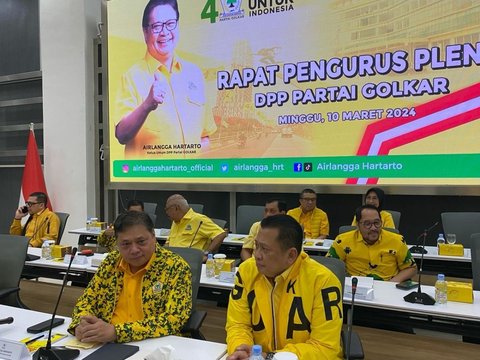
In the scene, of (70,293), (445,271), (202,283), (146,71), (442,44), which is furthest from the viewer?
(146,71)

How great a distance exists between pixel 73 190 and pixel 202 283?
4545 mm

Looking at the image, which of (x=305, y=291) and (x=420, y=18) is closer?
(x=305, y=291)

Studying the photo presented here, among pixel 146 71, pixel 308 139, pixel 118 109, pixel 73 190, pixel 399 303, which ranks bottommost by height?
pixel 399 303

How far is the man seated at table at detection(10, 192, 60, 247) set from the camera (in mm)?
4293

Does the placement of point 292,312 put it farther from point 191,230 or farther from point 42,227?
point 42,227

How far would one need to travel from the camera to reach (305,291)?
1.56 m

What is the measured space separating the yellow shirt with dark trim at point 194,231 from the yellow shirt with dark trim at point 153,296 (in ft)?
5.94

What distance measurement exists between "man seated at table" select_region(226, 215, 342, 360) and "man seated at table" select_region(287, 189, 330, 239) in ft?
10.1

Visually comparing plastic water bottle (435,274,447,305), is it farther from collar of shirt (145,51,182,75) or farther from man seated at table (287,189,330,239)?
collar of shirt (145,51,182,75)

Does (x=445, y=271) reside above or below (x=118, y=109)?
below

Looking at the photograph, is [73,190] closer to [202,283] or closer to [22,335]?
[202,283]

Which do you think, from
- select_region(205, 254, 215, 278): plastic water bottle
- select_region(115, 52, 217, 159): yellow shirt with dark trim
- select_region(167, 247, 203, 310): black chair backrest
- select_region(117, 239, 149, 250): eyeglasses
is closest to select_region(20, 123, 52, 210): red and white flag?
select_region(115, 52, 217, 159): yellow shirt with dark trim

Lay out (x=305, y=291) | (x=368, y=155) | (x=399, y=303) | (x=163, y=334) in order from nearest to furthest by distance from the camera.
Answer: (x=305, y=291) → (x=163, y=334) → (x=399, y=303) → (x=368, y=155)

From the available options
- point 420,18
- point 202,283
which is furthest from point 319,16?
point 202,283
